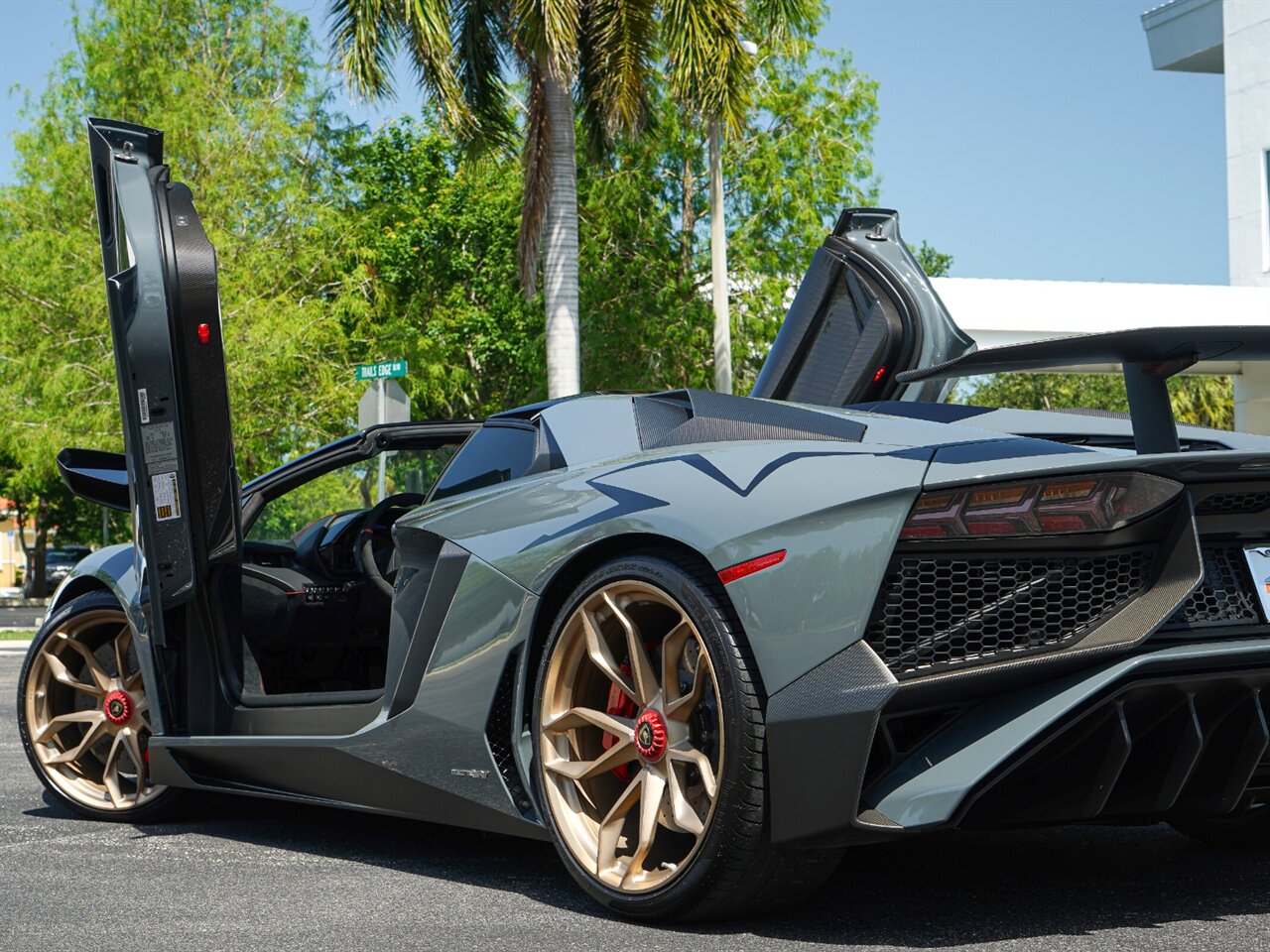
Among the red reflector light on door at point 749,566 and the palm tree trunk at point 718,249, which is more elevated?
the palm tree trunk at point 718,249

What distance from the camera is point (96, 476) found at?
5.33 meters

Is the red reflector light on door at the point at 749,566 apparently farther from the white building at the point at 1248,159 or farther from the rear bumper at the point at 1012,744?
the white building at the point at 1248,159

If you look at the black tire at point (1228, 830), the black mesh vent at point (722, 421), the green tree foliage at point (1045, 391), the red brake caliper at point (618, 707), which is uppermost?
the black mesh vent at point (722, 421)

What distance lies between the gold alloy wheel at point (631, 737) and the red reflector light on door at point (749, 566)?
142mm

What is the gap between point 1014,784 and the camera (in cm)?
319

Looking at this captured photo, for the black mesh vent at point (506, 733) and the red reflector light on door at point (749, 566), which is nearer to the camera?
the red reflector light on door at point (749, 566)

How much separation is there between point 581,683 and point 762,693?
649 millimetres

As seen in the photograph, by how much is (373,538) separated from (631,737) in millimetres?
2291

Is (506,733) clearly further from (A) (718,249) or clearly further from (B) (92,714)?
(A) (718,249)

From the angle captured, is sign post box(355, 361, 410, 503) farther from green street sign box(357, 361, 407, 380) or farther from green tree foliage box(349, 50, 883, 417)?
green tree foliage box(349, 50, 883, 417)

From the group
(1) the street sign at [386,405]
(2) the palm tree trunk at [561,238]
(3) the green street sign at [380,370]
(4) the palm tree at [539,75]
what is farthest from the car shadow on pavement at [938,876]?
(2) the palm tree trunk at [561,238]

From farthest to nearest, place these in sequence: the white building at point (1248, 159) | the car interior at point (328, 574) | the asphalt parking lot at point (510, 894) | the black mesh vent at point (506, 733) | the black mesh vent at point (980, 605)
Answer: the white building at point (1248, 159)
the car interior at point (328, 574)
the black mesh vent at point (506, 733)
the asphalt parking lot at point (510, 894)
the black mesh vent at point (980, 605)

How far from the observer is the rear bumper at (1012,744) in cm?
303

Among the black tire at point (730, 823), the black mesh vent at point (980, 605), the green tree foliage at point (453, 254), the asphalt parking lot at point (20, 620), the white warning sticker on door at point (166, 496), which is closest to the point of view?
the black mesh vent at point (980, 605)
